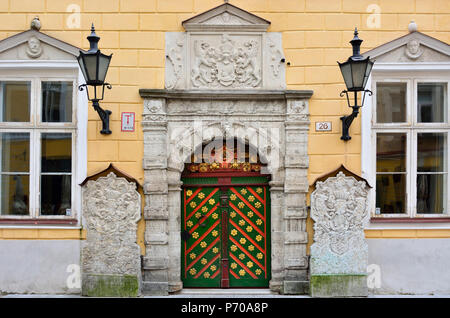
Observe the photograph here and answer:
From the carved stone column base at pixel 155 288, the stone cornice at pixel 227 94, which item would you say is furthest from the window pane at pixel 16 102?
the carved stone column base at pixel 155 288

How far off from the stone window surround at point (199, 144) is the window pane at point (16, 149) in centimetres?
166

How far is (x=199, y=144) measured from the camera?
675cm

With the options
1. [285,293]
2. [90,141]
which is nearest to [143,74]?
[90,141]

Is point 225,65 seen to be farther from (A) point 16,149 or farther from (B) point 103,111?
(A) point 16,149

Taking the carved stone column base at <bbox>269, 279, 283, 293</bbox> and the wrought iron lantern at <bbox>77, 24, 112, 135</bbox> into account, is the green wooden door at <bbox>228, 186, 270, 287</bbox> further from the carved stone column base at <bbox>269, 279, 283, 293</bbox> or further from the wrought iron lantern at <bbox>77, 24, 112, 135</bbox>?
the wrought iron lantern at <bbox>77, 24, 112, 135</bbox>

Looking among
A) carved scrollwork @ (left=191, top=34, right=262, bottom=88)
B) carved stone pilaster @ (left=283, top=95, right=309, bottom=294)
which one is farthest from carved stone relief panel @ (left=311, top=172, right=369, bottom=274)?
carved scrollwork @ (left=191, top=34, right=262, bottom=88)

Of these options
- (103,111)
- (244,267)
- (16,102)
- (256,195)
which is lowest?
(244,267)

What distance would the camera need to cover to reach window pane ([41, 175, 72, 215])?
270 inches

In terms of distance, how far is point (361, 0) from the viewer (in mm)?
6770

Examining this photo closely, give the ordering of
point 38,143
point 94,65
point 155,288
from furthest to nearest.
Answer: point 38,143, point 155,288, point 94,65

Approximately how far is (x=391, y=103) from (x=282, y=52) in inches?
65.6

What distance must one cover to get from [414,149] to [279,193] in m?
1.95

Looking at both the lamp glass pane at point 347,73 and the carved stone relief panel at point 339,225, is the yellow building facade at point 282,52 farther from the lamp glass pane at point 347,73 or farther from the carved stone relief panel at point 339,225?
the lamp glass pane at point 347,73

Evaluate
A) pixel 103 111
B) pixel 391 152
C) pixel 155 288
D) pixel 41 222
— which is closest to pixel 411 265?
pixel 391 152
